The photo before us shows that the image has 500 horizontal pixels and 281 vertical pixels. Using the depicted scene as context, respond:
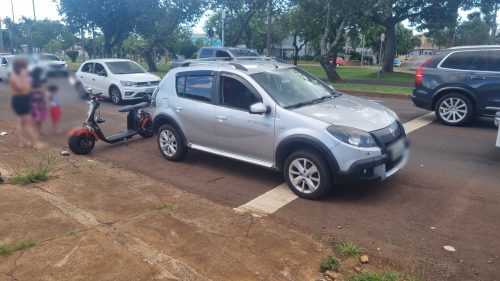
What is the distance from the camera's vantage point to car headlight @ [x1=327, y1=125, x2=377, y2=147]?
192 inches

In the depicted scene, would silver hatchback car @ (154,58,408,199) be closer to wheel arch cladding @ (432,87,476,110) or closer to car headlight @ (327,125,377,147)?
car headlight @ (327,125,377,147)

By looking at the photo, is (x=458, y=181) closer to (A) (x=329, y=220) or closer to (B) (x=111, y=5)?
(A) (x=329, y=220)

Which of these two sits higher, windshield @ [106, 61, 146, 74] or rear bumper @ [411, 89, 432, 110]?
windshield @ [106, 61, 146, 74]

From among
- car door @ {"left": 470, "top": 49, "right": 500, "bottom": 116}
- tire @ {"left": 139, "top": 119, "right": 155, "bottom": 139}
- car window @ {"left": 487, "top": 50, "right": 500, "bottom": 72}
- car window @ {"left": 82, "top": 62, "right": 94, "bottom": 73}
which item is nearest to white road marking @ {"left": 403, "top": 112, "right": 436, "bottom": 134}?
car door @ {"left": 470, "top": 49, "right": 500, "bottom": 116}

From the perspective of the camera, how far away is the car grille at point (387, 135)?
496 cm

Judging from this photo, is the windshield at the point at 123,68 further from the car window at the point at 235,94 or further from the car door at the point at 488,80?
the car door at the point at 488,80

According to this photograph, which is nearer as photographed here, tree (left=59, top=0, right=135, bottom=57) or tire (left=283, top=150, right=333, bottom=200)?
tree (left=59, top=0, right=135, bottom=57)

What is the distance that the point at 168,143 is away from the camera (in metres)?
7.09

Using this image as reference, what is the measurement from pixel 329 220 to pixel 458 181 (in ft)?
7.42

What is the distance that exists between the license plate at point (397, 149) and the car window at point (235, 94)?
1.83 metres

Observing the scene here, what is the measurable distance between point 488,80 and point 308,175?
5.64 m

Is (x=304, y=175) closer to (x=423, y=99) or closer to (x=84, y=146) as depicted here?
(x=84, y=146)

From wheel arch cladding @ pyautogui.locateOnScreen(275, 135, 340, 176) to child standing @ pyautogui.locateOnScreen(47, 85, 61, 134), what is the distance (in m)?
4.35

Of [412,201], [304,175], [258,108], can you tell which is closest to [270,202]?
[304,175]
